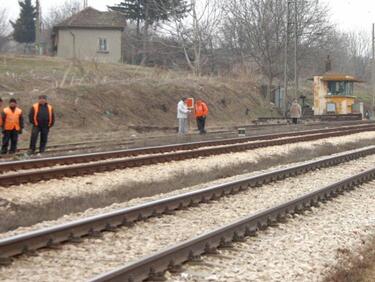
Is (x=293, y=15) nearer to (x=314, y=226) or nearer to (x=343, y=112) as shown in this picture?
(x=343, y=112)

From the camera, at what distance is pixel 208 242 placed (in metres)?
8.22

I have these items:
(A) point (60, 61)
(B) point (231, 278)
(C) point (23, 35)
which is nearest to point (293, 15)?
(A) point (60, 61)

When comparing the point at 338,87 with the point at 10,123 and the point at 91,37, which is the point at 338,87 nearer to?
the point at 91,37

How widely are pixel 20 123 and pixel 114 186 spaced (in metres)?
7.29

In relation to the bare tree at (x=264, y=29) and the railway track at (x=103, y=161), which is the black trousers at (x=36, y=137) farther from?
the bare tree at (x=264, y=29)

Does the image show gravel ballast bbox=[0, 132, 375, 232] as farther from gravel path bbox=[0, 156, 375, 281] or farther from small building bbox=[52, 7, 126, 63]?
Result: small building bbox=[52, 7, 126, 63]

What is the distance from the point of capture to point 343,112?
54.3 metres

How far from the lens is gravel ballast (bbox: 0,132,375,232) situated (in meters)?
10.8

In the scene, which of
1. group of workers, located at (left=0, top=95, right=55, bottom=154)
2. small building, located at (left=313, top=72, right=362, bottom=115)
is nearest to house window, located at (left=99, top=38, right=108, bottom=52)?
small building, located at (left=313, top=72, right=362, bottom=115)

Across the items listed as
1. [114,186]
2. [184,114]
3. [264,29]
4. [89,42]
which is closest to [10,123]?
[114,186]

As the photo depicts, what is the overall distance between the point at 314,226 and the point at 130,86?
30865 millimetres

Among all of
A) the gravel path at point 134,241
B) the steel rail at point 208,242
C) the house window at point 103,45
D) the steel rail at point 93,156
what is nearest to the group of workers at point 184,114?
the steel rail at point 93,156

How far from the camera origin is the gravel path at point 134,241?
710 centimetres

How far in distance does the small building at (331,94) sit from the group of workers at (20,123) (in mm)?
36658
